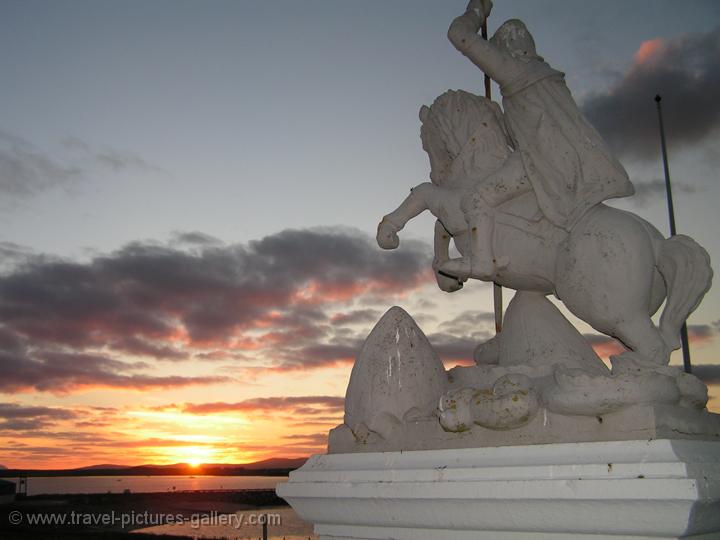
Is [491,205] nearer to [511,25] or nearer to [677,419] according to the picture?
[511,25]

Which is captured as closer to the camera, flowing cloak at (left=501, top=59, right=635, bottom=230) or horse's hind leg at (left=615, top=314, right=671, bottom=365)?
horse's hind leg at (left=615, top=314, right=671, bottom=365)

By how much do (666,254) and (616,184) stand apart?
46 cm

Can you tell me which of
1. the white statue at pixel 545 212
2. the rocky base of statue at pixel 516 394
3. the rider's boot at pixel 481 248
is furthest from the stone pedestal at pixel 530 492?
the rider's boot at pixel 481 248

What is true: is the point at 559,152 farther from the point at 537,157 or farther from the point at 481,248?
the point at 481,248

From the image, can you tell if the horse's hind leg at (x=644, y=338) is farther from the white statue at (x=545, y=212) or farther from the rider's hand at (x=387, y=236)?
the rider's hand at (x=387, y=236)

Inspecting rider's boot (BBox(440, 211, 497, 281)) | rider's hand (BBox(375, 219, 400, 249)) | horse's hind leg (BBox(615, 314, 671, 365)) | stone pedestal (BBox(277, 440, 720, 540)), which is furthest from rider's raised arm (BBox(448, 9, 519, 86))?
stone pedestal (BBox(277, 440, 720, 540))

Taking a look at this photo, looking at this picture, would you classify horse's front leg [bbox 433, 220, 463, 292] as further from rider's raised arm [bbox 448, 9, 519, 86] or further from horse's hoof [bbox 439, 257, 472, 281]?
rider's raised arm [bbox 448, 9, 519, 86]

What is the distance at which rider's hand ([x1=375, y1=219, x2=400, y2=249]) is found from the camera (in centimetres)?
446

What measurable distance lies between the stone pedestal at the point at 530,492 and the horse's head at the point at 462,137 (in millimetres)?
1762

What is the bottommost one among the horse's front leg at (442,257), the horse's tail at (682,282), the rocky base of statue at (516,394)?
the rocky base of statue at (516,394)

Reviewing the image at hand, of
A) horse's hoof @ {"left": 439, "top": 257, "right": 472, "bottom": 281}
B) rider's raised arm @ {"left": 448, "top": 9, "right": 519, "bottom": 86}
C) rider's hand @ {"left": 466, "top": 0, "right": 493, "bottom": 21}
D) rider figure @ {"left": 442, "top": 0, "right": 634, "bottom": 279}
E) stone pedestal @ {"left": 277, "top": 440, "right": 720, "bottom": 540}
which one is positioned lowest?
stone pedestal @ {"left": 277, "top": 440, "right": 720, "bottom": 540}

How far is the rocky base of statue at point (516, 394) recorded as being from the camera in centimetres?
313

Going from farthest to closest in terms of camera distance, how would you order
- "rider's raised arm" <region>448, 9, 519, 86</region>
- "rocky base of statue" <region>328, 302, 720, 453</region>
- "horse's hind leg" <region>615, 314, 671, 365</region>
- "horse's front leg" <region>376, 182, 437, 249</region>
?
"horse's front leg" <region>376, 182, 437, 249</region> < "rider's raised arm" <region>448, 9, 519, 86</region> < "horse's hind leg" <region>615, 314, 671, 365</region> < "rocky base of statue" <region>328, 302, 720, 453</region>

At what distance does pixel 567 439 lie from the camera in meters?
3.19
